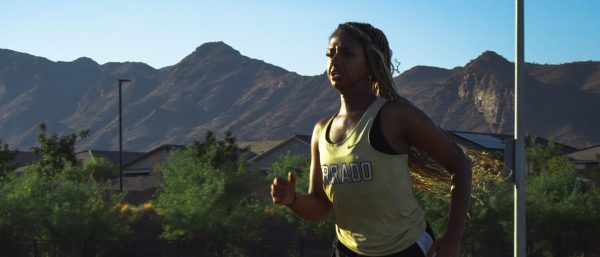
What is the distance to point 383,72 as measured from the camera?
433 centimetres

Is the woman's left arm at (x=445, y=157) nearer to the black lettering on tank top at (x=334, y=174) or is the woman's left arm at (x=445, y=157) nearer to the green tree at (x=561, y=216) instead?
the black lettering on tank top at (x=334, y=174)

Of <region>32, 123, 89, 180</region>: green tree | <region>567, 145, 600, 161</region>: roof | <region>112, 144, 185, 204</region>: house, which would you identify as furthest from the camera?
<region>567, 145, 600, 161</region>: roof

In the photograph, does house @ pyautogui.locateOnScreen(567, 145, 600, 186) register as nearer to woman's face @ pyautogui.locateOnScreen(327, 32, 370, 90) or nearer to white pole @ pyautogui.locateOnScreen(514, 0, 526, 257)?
white pole @ pyautogui.locateOnScreen(514, 0, 526, 257)

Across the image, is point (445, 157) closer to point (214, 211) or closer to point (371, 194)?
point (371, 194)

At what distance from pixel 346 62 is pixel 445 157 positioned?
Answer: 2.05 feet

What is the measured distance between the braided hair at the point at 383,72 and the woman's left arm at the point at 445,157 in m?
0.14

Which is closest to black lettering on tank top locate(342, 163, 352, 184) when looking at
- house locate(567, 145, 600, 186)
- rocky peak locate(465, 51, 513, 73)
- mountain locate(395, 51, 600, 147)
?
house locate(567, 145, 600, 186)

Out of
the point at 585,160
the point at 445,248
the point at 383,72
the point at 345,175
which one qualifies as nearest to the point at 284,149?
the point at 585,160

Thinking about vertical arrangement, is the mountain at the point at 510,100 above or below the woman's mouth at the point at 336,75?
above

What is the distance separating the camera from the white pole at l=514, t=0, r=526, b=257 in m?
16.3

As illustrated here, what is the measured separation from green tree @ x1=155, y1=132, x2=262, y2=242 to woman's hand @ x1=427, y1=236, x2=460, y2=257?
68.7 feet

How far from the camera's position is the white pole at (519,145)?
1633 cm

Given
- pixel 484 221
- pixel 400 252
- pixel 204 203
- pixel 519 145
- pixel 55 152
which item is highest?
pixel 519 145

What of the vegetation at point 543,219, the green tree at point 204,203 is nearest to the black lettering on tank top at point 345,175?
the vegetation at point 543,219
